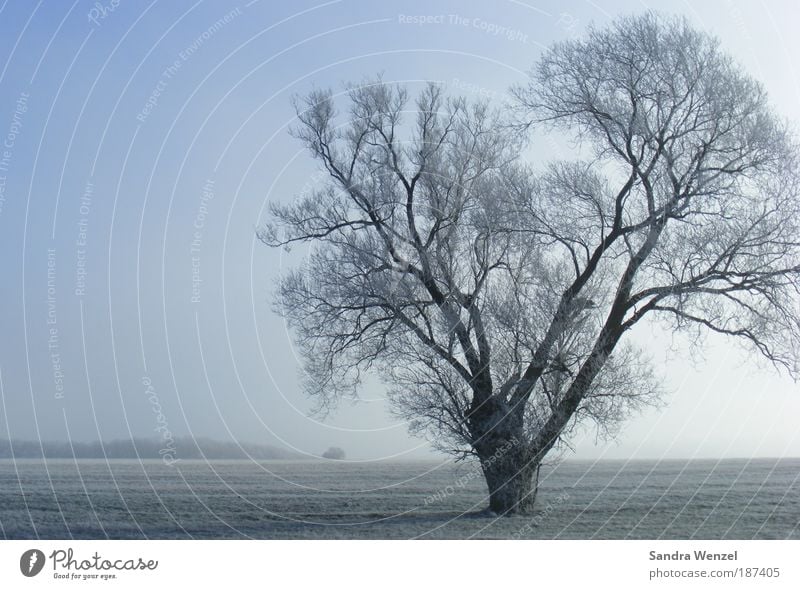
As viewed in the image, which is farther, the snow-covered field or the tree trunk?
the tree trunk

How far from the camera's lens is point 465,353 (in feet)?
67.7

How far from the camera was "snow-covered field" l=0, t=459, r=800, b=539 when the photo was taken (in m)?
17.7

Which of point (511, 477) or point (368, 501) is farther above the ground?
point (511, 477)

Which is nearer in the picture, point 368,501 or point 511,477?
point 511,477

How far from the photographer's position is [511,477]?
20938 mm

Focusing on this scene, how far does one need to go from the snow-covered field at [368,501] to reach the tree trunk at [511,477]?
48 cm

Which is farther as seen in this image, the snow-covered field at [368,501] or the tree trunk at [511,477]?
the tree trunk at [511,477]

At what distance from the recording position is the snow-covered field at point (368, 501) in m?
17.7

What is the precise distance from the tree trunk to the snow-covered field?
0.48 metres

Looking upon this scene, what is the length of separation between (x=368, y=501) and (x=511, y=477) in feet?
11.1

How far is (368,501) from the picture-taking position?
22.0 metres

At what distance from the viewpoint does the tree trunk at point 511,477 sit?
20891 mm

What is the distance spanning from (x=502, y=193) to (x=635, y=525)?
7.41 metres
